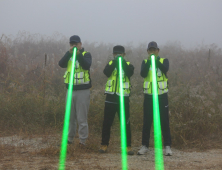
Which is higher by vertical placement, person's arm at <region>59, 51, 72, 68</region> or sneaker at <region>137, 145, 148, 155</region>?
person's arm at <region>59, 51, 72, 68</region>

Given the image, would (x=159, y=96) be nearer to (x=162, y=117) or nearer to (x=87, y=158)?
(x=162, y=117)

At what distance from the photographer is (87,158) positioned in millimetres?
3885

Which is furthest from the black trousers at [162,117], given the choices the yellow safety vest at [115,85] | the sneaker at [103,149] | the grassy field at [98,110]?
the sneaker at [103,149]

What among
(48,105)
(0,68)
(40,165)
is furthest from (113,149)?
(0,68)

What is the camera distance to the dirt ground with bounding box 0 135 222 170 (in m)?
3.47

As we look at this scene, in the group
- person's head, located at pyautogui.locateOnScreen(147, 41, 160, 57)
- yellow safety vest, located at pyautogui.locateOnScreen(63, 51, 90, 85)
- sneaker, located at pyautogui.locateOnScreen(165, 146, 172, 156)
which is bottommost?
sneaker, located at pyautogui.locateOnScreen(165, 146, 172, 156)

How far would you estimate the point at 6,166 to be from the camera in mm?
3357

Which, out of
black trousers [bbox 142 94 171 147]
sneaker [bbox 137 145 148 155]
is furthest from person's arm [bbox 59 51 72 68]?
sneaker [bbox 137 145 148 155]

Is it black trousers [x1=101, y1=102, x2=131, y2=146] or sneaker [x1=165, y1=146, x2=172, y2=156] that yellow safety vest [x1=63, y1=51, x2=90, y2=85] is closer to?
black trousers [x1=101, y1=102, x2=131, y2=146]

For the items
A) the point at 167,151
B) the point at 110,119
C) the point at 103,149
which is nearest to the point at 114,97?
the point at 110,119

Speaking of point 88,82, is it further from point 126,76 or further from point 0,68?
point 0,68

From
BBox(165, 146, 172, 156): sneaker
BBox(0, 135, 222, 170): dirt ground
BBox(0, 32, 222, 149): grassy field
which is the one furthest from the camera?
BBox(0, 32, 222, 149): grassy field

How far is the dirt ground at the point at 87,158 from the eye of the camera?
3469 mm

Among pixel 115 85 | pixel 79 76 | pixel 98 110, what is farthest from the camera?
pixel 98 110
